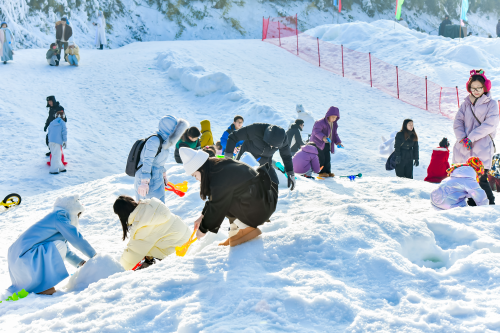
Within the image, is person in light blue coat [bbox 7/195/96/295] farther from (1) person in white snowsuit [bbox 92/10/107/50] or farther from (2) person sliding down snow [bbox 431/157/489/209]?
(1) person in white snowsuit [bbox 92/10/107/50]

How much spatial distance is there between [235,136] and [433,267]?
10.8ft

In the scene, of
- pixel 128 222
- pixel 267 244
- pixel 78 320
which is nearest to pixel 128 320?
pixel 78 320

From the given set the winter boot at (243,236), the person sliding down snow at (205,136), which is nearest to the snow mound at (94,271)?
the winter boot at (243,236)

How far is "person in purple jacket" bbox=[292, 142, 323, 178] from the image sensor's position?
7434 mm

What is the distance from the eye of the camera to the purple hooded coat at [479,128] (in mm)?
5230

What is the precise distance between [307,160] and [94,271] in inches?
195

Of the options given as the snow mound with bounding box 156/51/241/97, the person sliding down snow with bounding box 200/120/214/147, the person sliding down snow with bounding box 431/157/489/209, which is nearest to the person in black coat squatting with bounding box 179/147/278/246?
the person sliding down snow with bounding box 431/157/489/209

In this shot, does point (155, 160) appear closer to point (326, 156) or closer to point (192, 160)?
point (192, 160)

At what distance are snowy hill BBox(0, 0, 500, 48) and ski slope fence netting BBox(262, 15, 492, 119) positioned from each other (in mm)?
8655

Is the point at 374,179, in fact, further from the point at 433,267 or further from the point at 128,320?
the point at 128,320

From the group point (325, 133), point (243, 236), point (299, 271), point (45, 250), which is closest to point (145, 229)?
point (45, 250)

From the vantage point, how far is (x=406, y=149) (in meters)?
7.52

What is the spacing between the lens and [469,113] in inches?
213

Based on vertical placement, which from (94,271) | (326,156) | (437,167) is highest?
(94,271)
